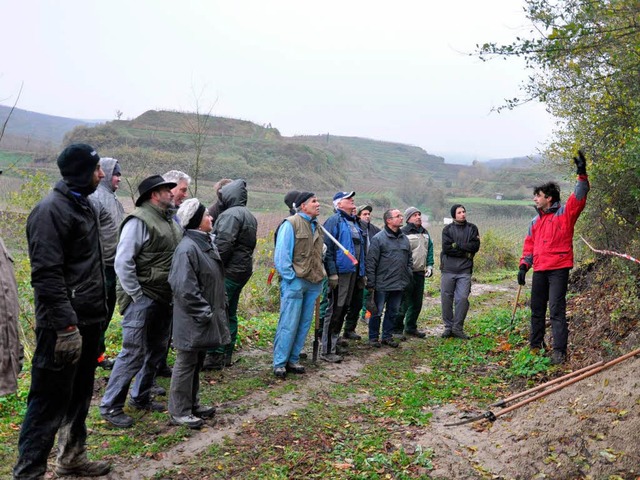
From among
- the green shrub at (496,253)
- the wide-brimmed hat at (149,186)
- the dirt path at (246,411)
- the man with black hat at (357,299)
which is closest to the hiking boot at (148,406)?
the dirt path at (246,411)

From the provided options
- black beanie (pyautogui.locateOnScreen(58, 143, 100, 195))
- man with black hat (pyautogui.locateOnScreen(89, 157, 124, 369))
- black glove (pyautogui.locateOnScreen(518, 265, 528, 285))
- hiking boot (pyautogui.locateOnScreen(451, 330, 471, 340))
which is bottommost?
hiking boot (pyautogui.locateOnScreen(451, 330, 471, 340))

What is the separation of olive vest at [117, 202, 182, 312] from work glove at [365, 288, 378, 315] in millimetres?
3922

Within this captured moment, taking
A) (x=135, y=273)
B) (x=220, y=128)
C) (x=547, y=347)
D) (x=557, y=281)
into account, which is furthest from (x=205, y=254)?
(x=220, y=128)

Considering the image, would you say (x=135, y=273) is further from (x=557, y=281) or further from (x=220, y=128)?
(x=220, y=128)

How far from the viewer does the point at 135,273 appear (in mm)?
4984

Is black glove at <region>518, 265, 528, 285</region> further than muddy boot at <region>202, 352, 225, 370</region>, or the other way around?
black glove at <region>518, 265, 528, 285</region>

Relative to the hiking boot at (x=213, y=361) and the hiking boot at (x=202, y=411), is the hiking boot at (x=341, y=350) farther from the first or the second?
the hiking boot at (x=202, y=411)

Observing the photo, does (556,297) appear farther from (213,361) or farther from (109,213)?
(109,213)

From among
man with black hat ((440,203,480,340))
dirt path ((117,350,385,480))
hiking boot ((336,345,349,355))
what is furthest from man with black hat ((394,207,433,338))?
dirt path ((117,350,385,480))

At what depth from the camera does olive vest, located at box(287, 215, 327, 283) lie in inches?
261

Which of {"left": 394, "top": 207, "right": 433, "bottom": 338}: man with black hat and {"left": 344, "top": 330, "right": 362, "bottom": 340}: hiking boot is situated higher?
{"left": 394, "top": 207, "right": 433, "bottom": 338}: man with black hat

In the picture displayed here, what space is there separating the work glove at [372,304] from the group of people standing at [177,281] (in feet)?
0.12

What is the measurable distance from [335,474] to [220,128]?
2191 inches

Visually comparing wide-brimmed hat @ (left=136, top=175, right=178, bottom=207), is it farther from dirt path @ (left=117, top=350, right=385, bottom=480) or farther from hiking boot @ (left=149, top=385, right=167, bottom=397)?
dirt path @ (left=117, top=350, right=385, bottom=480)
